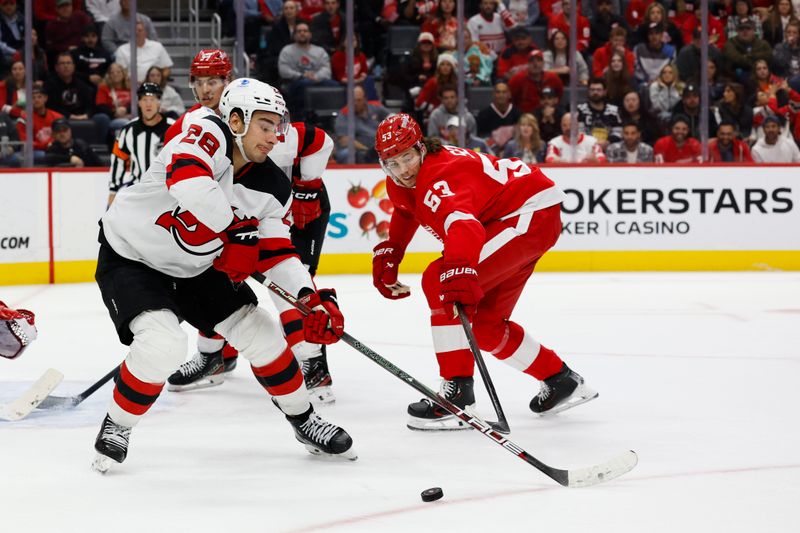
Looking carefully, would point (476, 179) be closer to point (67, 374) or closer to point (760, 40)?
point (67, 374)

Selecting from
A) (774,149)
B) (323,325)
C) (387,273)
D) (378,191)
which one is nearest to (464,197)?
(387,273)

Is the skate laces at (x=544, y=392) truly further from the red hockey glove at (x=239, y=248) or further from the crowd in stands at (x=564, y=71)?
the crowd in stands at (x=564, y=71)

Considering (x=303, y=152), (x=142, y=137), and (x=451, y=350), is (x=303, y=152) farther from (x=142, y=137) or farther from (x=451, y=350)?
(x=142, y=137)

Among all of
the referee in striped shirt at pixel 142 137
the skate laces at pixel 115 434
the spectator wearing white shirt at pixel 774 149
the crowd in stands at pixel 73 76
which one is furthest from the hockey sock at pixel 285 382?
the spectator wearing white shirt at pixel 774 149

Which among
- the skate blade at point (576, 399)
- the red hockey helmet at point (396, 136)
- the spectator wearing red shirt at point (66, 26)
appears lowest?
the skate blade at point (576, 399)

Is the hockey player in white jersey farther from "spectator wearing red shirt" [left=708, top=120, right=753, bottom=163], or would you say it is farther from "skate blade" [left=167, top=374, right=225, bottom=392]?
"spectator wearing red shirt" [left=708, top=120, right=753, bottom=163]

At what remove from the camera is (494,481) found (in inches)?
109

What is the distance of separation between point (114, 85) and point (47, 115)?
445 mm

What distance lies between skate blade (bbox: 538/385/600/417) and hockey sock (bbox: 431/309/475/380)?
0.31m

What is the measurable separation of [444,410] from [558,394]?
384 millimetres

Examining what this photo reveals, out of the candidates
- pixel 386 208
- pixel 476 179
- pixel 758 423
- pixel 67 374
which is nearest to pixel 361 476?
pixel 476 179

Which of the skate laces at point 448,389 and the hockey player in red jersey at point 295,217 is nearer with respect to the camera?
the skate laces at point 448,389

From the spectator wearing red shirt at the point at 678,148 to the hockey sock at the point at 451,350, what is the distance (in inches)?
181

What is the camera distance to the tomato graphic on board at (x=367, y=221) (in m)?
7.44
